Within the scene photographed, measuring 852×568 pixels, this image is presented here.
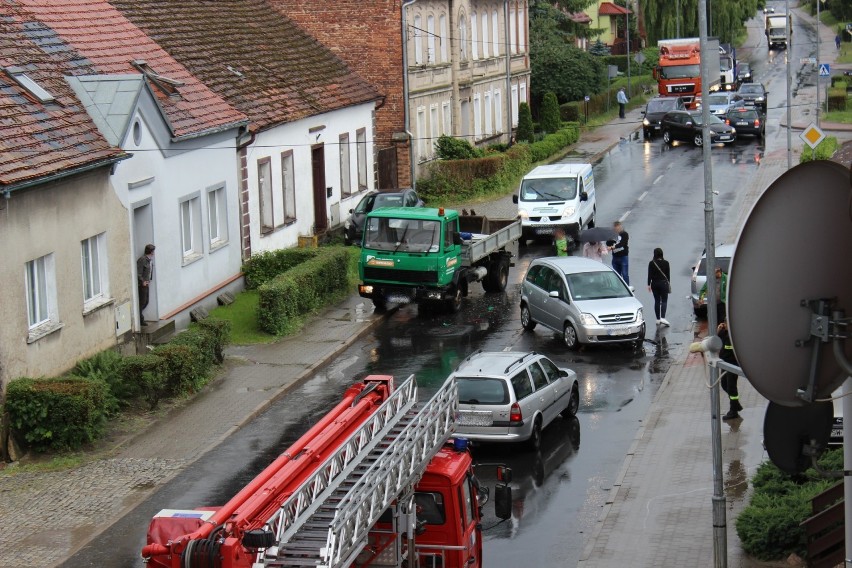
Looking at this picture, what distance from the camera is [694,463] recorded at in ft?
62.4

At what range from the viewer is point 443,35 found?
50781mm

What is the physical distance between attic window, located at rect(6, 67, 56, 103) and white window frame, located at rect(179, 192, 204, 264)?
4826mm

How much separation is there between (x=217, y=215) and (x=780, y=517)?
18.4m

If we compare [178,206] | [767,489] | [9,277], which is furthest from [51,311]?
[767,489]

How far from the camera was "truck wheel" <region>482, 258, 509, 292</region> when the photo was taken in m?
31.8

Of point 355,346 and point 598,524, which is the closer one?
point 598,524

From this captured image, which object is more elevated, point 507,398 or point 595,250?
point 595,250

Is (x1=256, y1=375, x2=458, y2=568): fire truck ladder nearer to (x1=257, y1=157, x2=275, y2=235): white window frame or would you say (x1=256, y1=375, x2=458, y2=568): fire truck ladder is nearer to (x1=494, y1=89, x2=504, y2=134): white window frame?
(x1=257, y1=157, x2=275, y2=235): white window frame

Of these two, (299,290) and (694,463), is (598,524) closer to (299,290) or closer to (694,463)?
(694,463)

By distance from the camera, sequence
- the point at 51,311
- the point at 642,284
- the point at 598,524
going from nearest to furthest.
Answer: the point at 598,524
the point at 51,311
the point at 642,284

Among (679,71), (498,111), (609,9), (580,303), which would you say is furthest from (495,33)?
(609,9)

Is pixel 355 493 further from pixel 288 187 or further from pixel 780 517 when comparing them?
pixel 288 187

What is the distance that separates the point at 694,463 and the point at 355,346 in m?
10.0

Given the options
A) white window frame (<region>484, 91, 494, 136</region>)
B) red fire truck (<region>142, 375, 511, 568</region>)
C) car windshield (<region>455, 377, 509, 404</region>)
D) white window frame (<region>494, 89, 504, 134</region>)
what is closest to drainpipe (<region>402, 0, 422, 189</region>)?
white window frame (<region>484, 91, 494, 136</region>)
